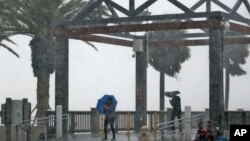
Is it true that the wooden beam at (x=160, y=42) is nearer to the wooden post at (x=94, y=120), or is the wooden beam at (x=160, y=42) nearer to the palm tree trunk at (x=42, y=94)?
the wooden post at (x=94, y=120)

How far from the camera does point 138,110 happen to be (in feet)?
109

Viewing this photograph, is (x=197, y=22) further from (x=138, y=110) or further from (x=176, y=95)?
(x=138, y=110)

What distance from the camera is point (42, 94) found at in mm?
43906

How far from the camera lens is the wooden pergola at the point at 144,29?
1047 inches

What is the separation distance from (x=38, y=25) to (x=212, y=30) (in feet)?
55.9

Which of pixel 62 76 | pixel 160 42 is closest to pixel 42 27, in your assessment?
pixel 160 42

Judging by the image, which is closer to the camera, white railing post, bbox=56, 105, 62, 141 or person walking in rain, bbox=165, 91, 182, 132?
white railing post, bbox=56, 105, 62, 141

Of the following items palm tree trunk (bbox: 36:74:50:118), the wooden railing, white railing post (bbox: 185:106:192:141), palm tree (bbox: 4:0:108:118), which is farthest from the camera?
palm tree trunk (bbox: 36:74:50:118)

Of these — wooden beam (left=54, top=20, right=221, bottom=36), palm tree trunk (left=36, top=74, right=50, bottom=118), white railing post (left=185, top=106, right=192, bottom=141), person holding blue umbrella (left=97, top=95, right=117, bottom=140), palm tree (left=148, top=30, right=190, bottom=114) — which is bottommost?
white railing post (left=185, top=106, right=192, bottom=141)

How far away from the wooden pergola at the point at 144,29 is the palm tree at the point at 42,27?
827cm

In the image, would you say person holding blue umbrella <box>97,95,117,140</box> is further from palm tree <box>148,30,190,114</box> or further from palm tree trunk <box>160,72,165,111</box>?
palm tree <box>148,30,190,114</box>

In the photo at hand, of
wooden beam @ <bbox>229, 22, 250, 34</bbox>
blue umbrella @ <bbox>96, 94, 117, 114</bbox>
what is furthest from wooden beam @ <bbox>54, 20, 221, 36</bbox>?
blue umbrella @ <bbox>96, 94, 117, 114</bbox>

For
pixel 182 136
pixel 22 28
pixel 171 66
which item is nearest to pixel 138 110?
pixel 182 136

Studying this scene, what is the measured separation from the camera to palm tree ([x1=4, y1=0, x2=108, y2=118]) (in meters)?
40.7
